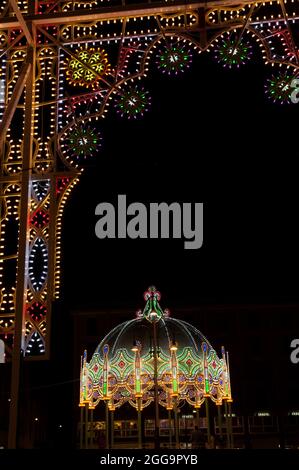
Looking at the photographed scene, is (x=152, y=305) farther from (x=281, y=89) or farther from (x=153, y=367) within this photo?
(x=281, y=89)

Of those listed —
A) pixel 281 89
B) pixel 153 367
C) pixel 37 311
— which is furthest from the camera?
pixel 153 367

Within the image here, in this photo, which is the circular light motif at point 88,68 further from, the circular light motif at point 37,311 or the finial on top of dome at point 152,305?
the finial on top of dome at point 152,305

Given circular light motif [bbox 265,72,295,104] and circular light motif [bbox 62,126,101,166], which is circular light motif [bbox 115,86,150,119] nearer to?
circular light motif [bbox 62,126,101,166]

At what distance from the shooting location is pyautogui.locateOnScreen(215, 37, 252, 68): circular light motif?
8617 millimetres

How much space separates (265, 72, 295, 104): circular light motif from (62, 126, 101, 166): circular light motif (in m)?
2.27

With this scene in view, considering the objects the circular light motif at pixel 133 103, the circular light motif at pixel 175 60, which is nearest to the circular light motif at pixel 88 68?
the circular light motif at pixel 133 103

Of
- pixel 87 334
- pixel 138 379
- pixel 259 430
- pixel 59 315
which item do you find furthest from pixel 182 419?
pixel 59 315

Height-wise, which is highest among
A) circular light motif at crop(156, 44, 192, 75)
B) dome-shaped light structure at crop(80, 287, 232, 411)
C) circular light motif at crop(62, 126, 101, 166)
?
circular light motif at crop(156, 44, 192, 75)

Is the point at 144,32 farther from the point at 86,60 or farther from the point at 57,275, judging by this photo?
the point at 57,275

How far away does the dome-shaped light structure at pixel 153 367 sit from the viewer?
34.9 ft

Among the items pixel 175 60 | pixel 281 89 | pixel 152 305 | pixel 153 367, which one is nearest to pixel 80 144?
pixel 175 60

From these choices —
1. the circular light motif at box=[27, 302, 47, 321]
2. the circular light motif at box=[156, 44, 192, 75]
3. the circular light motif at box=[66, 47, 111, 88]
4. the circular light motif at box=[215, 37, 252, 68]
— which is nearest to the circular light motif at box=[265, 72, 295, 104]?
the circular light motif at box=[215, 37, 252, 68]

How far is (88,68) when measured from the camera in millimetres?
8859

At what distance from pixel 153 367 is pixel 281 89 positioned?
15.5 ft
